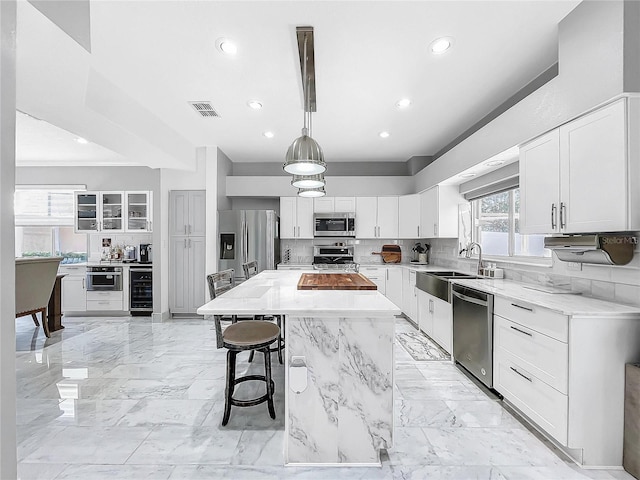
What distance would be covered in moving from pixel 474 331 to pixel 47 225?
723 cm

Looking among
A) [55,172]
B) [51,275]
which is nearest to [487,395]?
[51,275]

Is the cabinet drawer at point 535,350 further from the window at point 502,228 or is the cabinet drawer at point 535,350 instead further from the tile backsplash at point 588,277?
the window at point 502,228

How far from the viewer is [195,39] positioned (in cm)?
224

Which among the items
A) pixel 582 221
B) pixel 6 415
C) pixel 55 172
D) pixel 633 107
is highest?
pixel 55 172

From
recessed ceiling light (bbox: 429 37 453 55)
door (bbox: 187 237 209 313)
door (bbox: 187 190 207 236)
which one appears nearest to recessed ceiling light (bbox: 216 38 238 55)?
recessed ceiling light (bbox: 429 37 453 55)

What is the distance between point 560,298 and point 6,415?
2.88 meters

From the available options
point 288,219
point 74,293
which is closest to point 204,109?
point 288,219

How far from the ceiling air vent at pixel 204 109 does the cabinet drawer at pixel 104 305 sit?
12.2 ft

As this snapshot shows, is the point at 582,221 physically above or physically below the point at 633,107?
below

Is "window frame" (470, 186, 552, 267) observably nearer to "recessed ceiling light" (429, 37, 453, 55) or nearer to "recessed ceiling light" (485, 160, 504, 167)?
"recessed ceiling light" (485, 160, 504, 167)

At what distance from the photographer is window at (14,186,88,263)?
5711 mm

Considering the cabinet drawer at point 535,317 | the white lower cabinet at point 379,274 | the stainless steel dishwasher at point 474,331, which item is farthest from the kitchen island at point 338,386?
the white lower cabinet at point 379,274

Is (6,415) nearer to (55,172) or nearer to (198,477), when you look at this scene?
(198,477)

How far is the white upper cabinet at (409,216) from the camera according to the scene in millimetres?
5168
